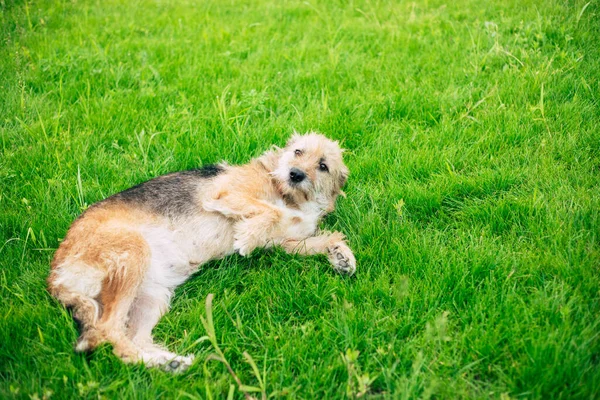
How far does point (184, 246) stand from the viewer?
13.1ft

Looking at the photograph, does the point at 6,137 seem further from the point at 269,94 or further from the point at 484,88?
the point at 484,88

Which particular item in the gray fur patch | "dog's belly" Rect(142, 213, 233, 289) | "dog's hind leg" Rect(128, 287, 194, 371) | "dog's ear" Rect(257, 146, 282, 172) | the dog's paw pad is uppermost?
"dog's ear" Rect(257, 146, 282, 172)

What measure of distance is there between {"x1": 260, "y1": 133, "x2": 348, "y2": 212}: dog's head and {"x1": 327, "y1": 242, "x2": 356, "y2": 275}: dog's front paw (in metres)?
0.70

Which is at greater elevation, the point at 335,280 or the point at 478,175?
the point at 478,175

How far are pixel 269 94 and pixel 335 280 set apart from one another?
293 cm

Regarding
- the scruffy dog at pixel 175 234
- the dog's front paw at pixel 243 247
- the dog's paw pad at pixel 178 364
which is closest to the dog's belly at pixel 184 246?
the scruffy dog at pixel 175 234

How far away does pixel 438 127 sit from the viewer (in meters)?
5.22

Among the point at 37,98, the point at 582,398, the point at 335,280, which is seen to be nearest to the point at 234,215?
the point at 335,280

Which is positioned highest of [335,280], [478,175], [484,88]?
[484,88]

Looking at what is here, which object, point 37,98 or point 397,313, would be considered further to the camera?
point 37,98

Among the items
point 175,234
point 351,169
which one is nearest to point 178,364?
point 175,234

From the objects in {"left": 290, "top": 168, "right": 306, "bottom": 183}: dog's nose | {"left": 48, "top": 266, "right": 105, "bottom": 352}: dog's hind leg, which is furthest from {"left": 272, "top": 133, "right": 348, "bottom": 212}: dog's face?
{"left": 48, "top": 266, "right": 105, "bottom": 352}: dog's hind leg

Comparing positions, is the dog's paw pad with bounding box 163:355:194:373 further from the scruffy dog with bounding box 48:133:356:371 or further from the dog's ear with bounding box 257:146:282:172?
the dog's ear with bounding box 257:146:282:172

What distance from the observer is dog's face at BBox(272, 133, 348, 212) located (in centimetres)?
438
